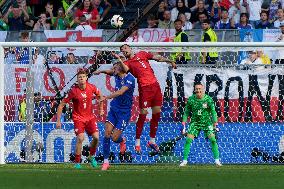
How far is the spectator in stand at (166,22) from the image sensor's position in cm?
2656

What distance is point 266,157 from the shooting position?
2269 centimetres

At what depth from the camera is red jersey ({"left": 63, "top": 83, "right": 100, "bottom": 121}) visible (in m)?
21.3

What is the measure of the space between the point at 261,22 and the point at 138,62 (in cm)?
508

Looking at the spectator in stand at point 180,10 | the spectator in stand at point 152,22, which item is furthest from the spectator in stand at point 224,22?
the spectator in stand at point 152,22

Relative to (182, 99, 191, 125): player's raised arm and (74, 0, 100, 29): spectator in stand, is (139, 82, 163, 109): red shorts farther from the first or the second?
(74, 0, 100, 29): spectator in stand

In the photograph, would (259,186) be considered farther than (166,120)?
No

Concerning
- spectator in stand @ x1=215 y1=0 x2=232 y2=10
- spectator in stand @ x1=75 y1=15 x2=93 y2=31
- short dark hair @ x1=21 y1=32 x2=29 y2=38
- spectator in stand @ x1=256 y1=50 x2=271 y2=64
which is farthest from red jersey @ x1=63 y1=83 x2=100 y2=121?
spectator in stand @ x1=215 y1=0 x2=232 y2=10

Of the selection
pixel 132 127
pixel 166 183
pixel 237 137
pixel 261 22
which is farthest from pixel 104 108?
pixel 166 183

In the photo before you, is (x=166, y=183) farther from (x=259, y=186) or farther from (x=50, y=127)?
(x=50, y=127)

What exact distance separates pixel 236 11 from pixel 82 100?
665 cm

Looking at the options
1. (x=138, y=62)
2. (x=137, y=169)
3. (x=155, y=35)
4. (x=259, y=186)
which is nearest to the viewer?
(x=259, y=186)

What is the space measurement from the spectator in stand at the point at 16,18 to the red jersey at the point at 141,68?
7229mm

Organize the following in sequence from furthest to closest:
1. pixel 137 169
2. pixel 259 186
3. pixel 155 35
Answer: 1. pixel 155 35
2. pixel 137 169
3. pixel 259 186

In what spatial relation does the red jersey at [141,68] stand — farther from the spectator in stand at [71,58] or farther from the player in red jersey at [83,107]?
the spectator in stand at [71,58]
